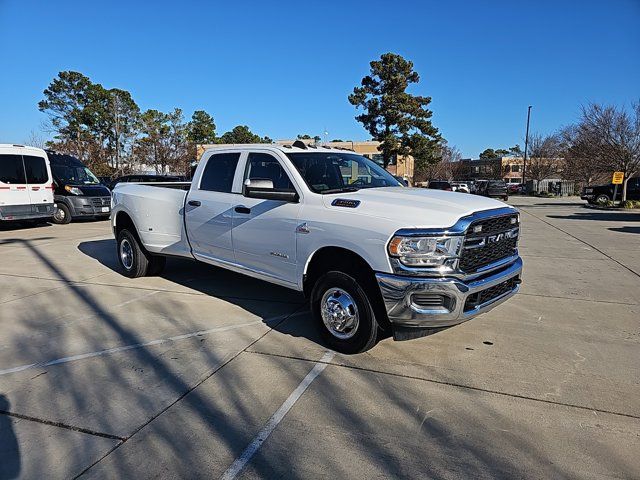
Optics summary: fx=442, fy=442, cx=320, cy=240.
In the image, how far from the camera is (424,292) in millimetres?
3543

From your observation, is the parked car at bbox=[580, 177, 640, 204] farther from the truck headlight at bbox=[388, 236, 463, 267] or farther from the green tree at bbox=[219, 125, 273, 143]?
the green tree at bbox=[219, 125, 273, 143]

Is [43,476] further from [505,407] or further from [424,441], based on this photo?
[505,407]

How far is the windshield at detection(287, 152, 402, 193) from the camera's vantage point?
15.2 ft

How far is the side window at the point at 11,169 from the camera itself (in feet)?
41.6

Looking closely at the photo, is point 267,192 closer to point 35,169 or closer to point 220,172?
point 220,172

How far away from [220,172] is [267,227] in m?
1.33

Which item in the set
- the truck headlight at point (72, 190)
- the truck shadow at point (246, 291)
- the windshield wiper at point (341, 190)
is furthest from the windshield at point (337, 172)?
the truck headlight at point (72, 190)

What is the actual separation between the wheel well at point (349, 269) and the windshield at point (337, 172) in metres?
0.69

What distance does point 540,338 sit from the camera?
459cm

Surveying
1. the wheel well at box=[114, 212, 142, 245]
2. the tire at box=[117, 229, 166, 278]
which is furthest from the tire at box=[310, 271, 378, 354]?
the wheel well at box=[114, 212, 142, 245]

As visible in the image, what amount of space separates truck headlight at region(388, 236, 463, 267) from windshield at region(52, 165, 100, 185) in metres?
15.4

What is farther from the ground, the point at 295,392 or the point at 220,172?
the point at 220,172

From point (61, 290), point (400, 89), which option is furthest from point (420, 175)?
point (61, 290)

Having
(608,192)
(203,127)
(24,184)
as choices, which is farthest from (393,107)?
(203,127)
